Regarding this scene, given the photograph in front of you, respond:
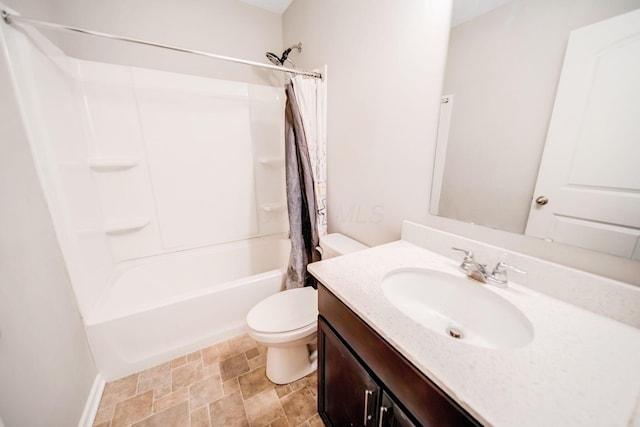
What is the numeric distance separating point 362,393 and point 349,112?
1.41m

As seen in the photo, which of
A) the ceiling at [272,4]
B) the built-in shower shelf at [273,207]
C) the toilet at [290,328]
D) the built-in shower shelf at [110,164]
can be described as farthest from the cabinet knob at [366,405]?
the ceiling at [272,4]

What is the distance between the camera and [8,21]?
93 cm

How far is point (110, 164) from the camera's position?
1.61 metres

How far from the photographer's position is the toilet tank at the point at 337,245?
1426 mm

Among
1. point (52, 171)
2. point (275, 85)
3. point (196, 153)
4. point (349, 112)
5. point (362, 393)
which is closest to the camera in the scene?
point (362, 393)

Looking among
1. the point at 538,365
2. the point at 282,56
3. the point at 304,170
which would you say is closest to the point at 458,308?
the point at 538,365

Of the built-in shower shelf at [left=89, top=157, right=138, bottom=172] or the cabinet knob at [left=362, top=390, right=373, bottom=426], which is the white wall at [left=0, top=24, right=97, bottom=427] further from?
the cabinet knob at [left=362, top=390, right=373, bottom=426]

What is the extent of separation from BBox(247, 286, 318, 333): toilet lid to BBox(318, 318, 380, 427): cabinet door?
11.7 inches

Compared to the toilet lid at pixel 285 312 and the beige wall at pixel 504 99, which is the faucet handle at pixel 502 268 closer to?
the beige wall at pixel 504 99

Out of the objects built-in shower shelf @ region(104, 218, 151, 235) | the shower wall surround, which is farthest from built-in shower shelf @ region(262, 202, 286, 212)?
built-in shower shelf @ region(104, 218, 151, 235)

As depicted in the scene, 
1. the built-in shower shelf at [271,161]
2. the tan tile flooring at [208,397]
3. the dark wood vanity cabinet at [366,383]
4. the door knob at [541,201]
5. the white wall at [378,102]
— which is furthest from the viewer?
the built-in shower shelf at [271,161]

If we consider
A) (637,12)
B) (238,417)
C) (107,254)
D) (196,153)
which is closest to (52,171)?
(107,254)

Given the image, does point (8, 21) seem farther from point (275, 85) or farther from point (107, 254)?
point (275, 85)

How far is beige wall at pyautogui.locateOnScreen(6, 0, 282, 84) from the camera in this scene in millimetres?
1493
